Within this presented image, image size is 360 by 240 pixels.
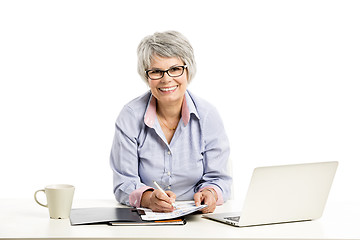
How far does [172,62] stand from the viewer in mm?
2221

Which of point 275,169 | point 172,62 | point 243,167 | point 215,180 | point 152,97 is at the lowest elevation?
point 243,167

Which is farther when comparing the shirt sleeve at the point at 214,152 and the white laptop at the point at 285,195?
the shirt sleeve at the point at 214,152

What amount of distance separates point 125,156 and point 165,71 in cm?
40

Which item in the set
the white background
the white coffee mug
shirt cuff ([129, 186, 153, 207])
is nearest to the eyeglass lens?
shirt cuff ([129, 186, 153, 207])

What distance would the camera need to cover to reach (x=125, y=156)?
2.26m

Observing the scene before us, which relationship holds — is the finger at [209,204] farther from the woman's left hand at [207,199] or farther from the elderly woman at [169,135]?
the elderly woman at [169,135]

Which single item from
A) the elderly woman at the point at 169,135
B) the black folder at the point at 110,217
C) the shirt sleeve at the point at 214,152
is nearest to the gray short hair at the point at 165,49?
the elderly woman at the point at 169,135

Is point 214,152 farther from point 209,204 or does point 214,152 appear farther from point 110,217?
point 110,217

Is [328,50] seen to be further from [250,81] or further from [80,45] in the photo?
[80,45]

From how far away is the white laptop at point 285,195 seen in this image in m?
1.71

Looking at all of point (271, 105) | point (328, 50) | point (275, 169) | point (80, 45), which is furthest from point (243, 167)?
point (275, 169)

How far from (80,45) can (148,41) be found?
5.45 feet

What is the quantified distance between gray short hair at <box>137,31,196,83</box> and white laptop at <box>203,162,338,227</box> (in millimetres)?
696

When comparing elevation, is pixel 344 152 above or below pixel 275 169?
below
